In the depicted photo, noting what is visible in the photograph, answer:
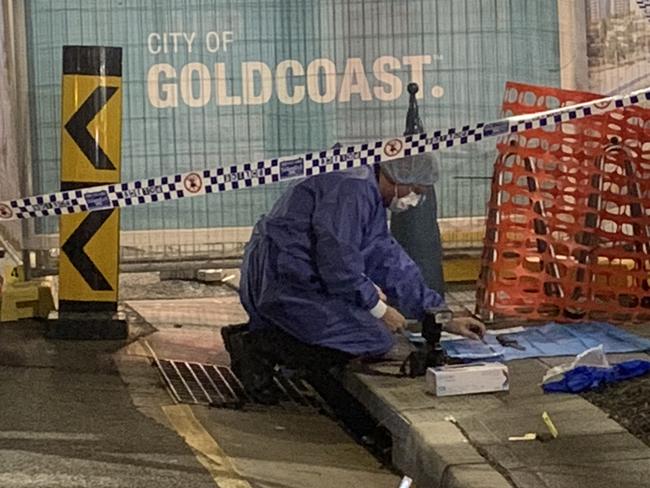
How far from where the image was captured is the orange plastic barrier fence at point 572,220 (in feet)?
24.8

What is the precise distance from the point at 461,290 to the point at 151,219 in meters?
Answer: 2.05

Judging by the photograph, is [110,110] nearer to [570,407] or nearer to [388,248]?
[388,248]

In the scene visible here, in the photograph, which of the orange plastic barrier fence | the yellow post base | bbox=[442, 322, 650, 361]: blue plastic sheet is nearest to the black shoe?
bbox=[442, 322, 650, 361]: blue plastic sheet

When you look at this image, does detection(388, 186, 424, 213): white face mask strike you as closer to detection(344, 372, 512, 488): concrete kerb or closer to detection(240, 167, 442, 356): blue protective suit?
detection(240, 167, 442, 356): blue protective suit

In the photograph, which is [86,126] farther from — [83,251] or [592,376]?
[592,376]

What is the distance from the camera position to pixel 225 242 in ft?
30.3

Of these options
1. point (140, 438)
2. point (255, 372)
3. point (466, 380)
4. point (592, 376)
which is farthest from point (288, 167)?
point (592, 376)

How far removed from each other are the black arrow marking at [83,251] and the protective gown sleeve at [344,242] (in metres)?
1.95

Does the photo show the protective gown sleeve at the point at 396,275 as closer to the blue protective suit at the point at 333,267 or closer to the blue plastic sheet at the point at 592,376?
the blue protective suit at the point at 333,267

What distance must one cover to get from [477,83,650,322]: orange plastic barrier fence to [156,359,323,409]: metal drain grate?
55.2 inches

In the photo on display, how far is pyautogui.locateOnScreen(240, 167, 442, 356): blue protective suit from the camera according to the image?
20.8ft

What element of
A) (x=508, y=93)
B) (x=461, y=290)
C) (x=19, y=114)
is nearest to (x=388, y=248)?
(x=508, y=93)

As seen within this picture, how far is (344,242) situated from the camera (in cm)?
631

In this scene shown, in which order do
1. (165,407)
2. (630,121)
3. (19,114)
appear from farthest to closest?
1. (19,114)
2. (630,121)
3. (165,407)
